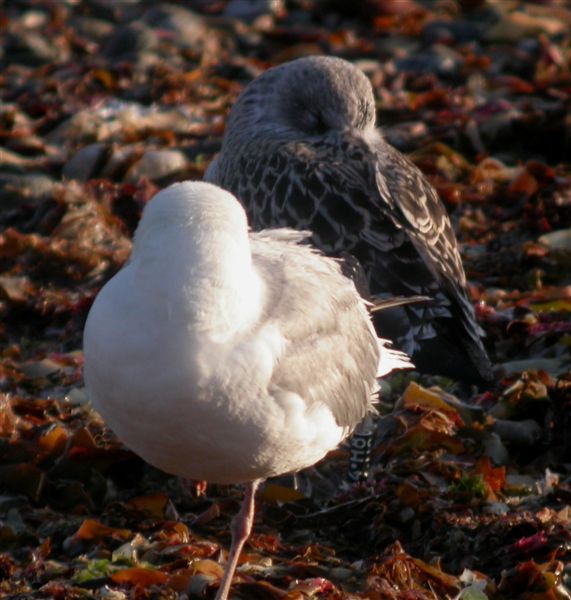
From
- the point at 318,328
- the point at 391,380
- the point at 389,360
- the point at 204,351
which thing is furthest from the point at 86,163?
the point at 204,351

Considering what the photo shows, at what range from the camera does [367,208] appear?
6258 millimetres

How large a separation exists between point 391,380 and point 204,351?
2564mm

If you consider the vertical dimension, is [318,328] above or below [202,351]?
below

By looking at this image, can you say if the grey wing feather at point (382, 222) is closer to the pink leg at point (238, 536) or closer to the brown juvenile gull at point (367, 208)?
the brown juvenile gull at point (367, 208)

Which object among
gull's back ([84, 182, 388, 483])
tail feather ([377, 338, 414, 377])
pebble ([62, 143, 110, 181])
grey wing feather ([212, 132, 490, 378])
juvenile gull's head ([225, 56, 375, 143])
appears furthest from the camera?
pebble ([62, 143, 110, 181])

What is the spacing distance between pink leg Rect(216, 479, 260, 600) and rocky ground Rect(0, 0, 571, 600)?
10 cm

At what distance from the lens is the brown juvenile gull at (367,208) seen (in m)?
6.09

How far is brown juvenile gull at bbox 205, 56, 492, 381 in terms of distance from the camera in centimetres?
609

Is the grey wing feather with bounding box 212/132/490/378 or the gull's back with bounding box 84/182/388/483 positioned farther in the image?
the grey wing feather with bounding box 212/132/490/378

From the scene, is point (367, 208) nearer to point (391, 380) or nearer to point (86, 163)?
point (391, 380)

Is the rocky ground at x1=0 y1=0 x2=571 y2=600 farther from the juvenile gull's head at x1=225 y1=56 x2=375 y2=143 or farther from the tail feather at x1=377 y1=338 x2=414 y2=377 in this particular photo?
the juvenile gull's head at x1=225 y1=56 x2=375 y2=143

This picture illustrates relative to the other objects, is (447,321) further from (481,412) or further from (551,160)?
(551,160)

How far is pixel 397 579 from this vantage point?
4.71 meters

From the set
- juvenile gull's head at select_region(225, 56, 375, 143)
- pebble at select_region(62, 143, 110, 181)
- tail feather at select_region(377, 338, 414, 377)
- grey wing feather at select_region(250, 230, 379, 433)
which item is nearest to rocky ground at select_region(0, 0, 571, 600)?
pebble at select_region(62, 143, 110, 181)
